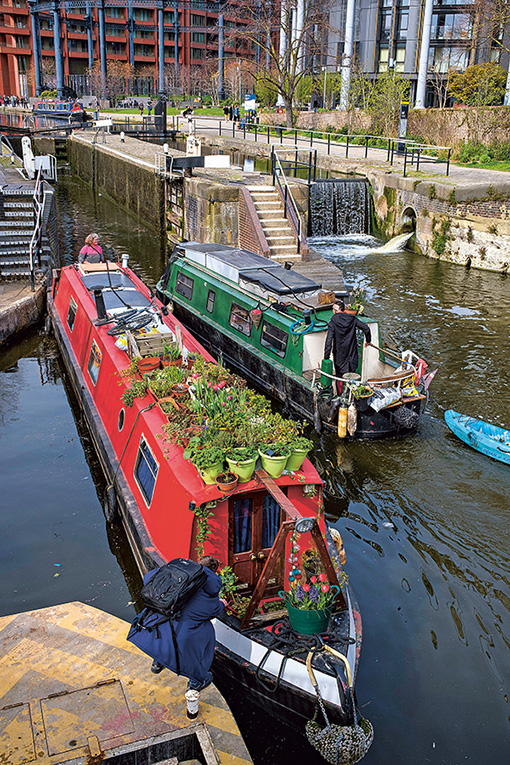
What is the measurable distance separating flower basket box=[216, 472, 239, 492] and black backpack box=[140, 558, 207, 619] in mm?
1217

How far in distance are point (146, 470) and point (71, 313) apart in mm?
6327

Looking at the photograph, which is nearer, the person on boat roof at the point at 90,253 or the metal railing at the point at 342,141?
the person on boat roof at the point at 90,253

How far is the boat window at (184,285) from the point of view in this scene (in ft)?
49.1

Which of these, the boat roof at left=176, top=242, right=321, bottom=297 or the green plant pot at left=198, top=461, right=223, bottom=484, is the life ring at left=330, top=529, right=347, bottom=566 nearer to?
the green plant pot at left=198, top=461, right=223, bottom=484

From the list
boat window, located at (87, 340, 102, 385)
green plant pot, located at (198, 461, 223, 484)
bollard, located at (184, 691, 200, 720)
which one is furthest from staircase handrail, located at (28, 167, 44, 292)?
bollard, located at (184, 691, 200, 720)

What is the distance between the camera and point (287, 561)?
6.34 m

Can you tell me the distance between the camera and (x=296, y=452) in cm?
654

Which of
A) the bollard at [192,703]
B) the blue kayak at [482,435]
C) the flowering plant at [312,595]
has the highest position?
the flowering plant at [312,595]

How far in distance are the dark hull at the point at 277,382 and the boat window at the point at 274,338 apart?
24 centimetres

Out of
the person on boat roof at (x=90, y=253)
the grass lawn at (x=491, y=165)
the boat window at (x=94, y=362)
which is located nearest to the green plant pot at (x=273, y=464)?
the boat window at (x=94, y=362)

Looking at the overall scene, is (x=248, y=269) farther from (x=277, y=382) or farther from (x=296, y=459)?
(x=296, y=459)

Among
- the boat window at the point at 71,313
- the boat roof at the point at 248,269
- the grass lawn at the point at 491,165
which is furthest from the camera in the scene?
the grass lawn at the point at 491,165

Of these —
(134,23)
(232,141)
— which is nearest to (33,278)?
(232,141)

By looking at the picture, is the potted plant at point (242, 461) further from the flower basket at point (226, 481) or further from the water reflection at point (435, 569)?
the water reflection at point (435, 569)
